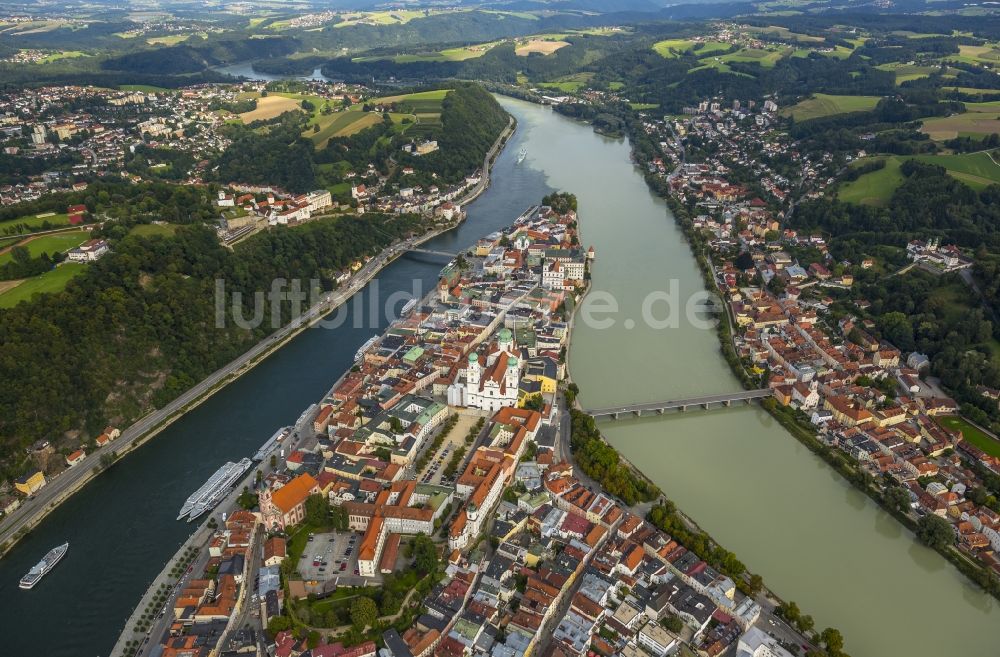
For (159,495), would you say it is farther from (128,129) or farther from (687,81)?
(687,81)

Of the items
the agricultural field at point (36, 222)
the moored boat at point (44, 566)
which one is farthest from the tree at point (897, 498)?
the agricultural field at point (36, 222)

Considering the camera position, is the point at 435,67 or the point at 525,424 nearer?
the point at 525,424

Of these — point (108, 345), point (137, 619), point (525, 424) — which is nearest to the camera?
point (137, 619)

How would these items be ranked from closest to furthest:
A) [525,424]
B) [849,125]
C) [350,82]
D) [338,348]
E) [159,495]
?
[159,495]
[525,424]
[338,348]
[849,125]
[350,82]

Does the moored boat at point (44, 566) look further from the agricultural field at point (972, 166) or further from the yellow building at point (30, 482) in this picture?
the agricultural field at point (972, 166)

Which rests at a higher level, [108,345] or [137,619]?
[108,345]

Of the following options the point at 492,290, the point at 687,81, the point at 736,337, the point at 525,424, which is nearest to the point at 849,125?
the point at 687,81
